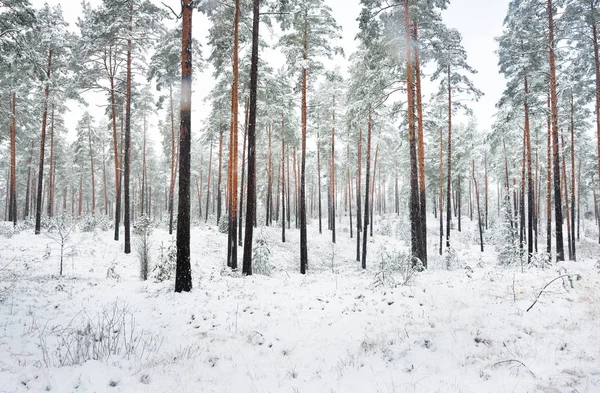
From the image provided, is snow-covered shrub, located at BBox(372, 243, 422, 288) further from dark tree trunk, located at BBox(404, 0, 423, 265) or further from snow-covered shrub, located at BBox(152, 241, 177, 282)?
snow-covered shrub, located at BBox(152, 241, 177, 282)

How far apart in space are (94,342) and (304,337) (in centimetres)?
360

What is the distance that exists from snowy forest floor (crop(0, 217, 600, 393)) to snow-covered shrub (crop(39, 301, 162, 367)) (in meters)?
0.03

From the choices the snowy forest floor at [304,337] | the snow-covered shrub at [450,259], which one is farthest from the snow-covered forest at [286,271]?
the snow-covered shrub at [450,259]

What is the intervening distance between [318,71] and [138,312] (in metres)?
14.1

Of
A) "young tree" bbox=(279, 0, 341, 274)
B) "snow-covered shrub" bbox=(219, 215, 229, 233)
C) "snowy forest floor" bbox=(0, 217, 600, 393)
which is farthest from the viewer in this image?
"snow-covered shrub" bbox=(219, 215, 229, 233)

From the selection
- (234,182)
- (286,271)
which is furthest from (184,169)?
(286,271)

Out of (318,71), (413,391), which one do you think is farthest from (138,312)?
(318,71)

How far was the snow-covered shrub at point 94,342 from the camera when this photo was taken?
4574mm

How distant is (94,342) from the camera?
16.1 ft

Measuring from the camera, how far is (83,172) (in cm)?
3812

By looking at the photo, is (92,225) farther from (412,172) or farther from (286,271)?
(412,172)

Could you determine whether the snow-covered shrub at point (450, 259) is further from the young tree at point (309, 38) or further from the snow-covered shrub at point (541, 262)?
the young tree at point (309, 38)

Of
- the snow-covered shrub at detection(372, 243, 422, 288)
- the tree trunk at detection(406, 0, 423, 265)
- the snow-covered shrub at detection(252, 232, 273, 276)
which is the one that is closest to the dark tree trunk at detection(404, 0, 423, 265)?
the tree trunk at detection(406, 0, 423, 265)

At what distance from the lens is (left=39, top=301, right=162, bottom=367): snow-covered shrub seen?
15.0ft
